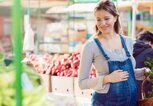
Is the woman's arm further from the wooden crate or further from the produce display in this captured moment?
the produce display

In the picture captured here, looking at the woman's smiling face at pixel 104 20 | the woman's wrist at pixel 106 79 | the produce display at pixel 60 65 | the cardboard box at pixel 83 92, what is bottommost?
the cardboard box at pixel 83 92

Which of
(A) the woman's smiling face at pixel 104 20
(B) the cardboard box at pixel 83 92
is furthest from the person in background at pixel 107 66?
(B) the cardboard box at pixel 83 92

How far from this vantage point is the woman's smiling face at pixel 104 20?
85.7 inches

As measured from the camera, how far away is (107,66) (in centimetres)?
219

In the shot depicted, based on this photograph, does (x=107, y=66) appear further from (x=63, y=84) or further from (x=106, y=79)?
(x=63, y=84)

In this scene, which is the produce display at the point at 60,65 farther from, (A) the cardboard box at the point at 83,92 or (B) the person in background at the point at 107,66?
(B) the person in background at the point at 107,66

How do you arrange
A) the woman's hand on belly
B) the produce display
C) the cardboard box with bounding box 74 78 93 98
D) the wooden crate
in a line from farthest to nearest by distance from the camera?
the produce display < the wooden crate < the cardboard box with bounding box 74 78 93 98 < the woman's hand on belly

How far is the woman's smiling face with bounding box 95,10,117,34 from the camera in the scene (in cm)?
218

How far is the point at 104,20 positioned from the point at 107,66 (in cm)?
27

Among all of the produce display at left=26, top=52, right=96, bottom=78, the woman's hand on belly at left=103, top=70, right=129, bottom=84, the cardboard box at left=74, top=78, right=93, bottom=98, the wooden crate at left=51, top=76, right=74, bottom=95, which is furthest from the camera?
the produce display at left=26, top=52, right=96, bottom=78

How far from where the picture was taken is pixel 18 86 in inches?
39.9

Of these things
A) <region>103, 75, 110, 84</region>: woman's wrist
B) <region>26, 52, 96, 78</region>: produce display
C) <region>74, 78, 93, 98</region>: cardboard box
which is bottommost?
<region>74, 78, 93, 98</region>: cardboard box

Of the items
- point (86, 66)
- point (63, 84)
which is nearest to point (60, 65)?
point (63, 84)

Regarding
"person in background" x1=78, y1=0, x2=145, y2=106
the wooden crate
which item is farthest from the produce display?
"person in background" x1=78, y1=0, x2=145, y2=106
